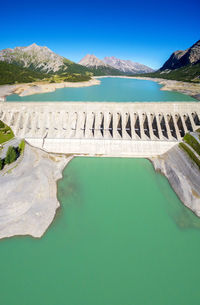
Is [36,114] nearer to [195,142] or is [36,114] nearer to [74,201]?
[74,201]

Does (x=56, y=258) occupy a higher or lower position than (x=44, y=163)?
lower

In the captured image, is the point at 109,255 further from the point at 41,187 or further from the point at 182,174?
the point at 182,174

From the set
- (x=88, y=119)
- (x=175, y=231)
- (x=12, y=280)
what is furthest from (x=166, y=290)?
(x=88, y=119)

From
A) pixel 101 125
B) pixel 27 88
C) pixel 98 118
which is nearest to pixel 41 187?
pixel 98 118

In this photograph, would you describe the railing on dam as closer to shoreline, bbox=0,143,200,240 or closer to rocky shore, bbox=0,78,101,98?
shoreline, bbox=0,143,200,240

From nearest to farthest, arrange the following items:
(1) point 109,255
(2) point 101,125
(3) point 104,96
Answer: (1) point 109,255 < (2) point 101,125 < (3) point 104,96

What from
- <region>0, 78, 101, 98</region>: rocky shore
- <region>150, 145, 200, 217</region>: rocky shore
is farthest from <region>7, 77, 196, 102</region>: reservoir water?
<region>150, 145, 200, 217</region>: rocky shore
